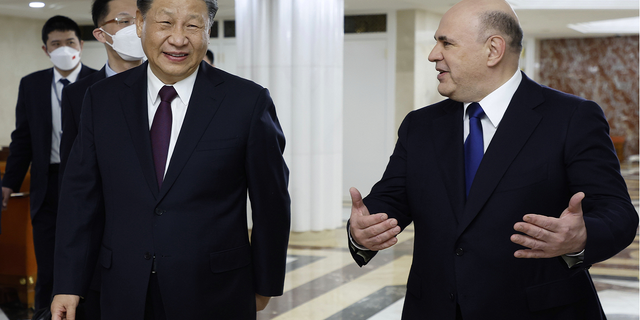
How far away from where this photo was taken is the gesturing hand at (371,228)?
187 cm

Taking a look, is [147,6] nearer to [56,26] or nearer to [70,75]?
[70,75]

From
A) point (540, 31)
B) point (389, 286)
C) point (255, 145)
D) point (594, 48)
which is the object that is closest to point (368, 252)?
point (255, 145)

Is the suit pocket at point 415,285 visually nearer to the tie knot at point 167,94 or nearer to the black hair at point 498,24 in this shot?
the black hair at point 498,24

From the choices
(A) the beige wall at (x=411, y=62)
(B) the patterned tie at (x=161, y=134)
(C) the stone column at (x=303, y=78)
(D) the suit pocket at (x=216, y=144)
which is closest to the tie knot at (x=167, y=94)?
(B) the patterned tie at (x=161, y=134)

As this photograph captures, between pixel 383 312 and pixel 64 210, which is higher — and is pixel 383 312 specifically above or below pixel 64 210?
below

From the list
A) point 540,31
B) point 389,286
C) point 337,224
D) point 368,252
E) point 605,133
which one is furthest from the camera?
point 540,31

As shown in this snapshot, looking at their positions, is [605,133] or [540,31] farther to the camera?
[540,31]

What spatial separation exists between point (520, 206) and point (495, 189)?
0.09 m

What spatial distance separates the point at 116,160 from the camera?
2148 millimetres

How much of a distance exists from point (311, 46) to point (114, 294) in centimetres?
568

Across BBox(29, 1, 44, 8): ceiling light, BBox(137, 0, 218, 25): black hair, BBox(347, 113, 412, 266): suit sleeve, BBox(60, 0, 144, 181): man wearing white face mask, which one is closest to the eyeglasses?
BBox(60, 0, 144, 181): man wearing white face mask

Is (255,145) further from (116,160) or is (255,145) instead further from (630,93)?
(630,93)

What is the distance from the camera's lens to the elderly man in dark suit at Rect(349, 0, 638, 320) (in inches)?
74.2

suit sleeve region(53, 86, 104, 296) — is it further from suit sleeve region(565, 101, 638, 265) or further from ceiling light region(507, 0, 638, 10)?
ceiling light region(507, 0, 638, 10)
